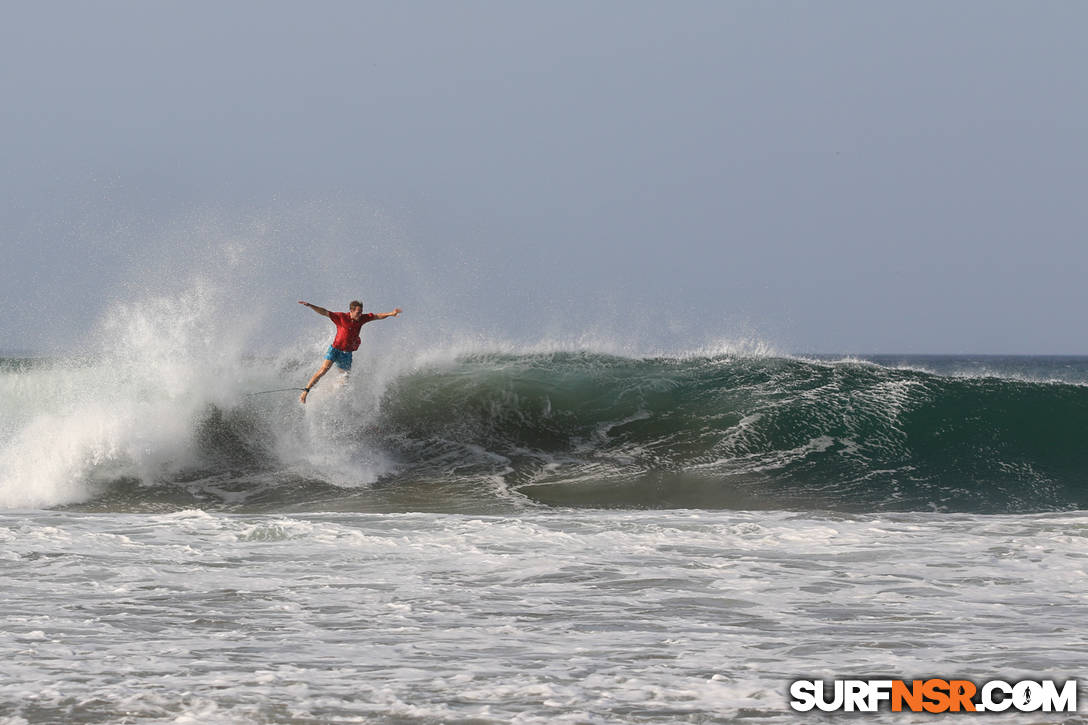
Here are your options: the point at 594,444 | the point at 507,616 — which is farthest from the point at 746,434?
the point at 507,616

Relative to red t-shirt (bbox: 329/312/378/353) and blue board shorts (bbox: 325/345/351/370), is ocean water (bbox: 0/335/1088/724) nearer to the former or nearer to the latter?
blue board shorts (bbox: 325/345/351/370)

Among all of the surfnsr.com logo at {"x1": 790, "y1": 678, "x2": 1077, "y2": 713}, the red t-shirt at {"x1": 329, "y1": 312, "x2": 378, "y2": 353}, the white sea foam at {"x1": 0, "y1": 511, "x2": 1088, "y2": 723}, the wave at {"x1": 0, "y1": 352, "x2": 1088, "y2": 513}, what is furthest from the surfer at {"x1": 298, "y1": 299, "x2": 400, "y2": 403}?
the surfnsr.com logo at {"x1": 790, "y1": 678, "x2": 1077, "y2": 713}

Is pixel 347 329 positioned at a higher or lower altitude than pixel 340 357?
higher

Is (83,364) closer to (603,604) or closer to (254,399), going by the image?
(254,399)

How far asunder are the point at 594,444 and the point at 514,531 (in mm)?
5639

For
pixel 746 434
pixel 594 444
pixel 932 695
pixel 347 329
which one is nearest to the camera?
pixel 932 695

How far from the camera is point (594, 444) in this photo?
45.4ft

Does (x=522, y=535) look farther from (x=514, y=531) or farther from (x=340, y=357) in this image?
(x=340, y=357)

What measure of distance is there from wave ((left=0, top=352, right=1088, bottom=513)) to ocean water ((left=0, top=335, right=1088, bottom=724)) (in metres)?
0.06

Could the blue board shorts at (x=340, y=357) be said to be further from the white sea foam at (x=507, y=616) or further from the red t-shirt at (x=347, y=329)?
the white sea foam at (x=507, y=616)

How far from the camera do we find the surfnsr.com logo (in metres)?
3.65

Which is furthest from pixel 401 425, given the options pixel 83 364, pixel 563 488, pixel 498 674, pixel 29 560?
pixel 498 674

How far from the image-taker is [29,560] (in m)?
6.71

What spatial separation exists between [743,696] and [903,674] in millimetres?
799
